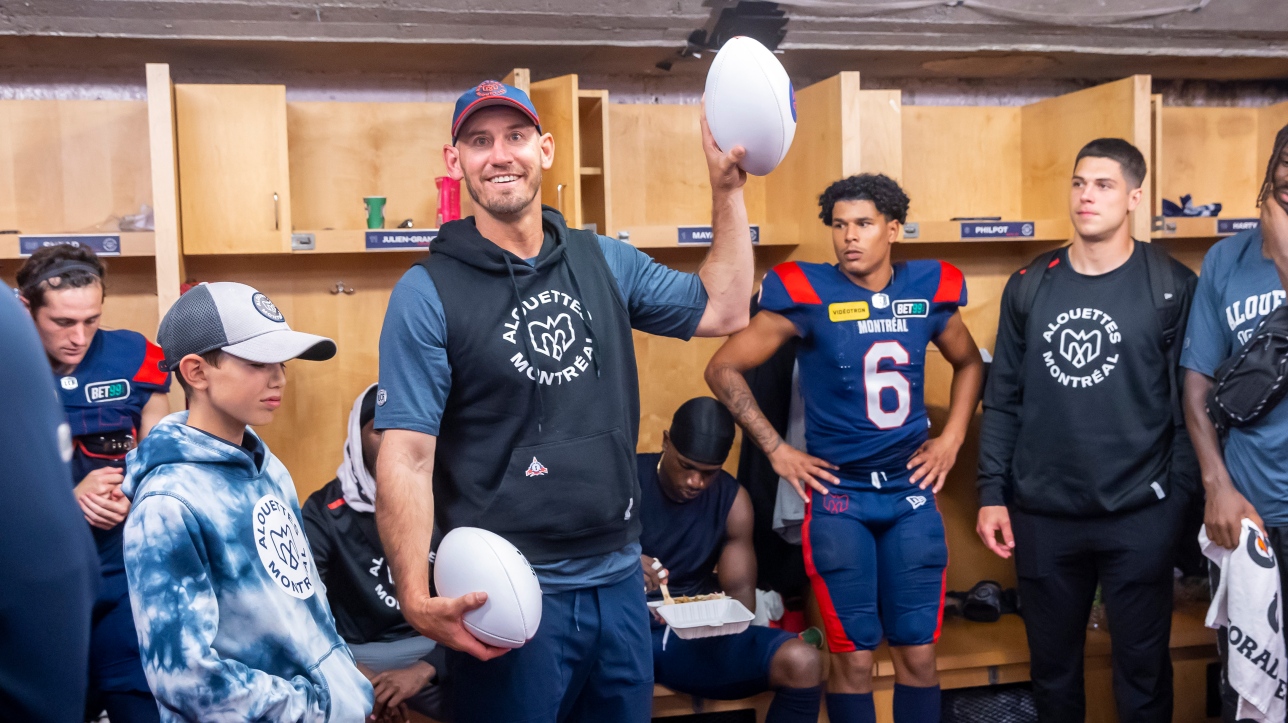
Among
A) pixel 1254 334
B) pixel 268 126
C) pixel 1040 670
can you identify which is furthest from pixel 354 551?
pixel 1254 334

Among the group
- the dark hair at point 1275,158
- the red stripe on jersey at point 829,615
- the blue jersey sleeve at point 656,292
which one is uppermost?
the dark hair at point 1275,158

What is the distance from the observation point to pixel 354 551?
2963mm

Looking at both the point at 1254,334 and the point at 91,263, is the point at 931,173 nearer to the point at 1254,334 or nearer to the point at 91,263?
the point at 1254,334

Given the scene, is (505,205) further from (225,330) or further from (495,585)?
(495,585)

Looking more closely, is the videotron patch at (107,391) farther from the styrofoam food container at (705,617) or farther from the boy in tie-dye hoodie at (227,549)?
the styrofoam food container at (705,617)

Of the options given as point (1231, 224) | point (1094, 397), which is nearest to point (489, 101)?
point (1094, 397)

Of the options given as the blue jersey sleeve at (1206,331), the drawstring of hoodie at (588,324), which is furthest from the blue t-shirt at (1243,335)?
the drawstring of hoodie at (588,324)

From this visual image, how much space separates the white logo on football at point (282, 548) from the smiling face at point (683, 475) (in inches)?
60.0

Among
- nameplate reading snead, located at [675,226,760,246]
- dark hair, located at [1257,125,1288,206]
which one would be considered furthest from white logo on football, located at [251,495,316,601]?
dark hair, located at [1257,125,1288,206]

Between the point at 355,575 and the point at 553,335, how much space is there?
151 cm

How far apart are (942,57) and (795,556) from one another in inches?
72.8

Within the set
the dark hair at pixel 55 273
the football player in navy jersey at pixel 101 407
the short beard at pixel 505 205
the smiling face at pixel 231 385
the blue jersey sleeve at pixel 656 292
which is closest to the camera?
the smiling face at pixel 231 385

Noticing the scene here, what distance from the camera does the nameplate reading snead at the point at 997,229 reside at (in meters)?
3.58

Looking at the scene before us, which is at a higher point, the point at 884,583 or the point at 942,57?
the point at 942,57
